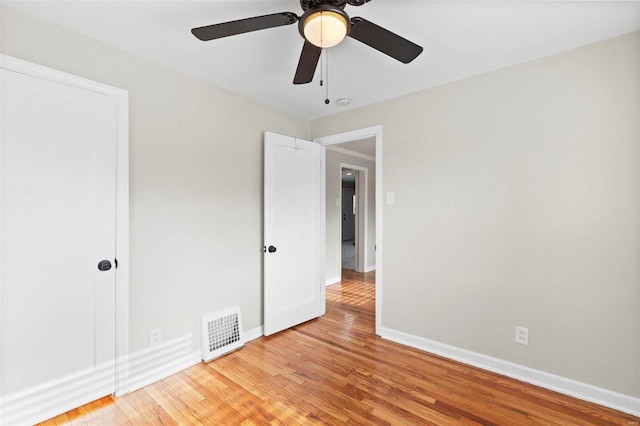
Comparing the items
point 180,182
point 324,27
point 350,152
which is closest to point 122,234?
point 180,182

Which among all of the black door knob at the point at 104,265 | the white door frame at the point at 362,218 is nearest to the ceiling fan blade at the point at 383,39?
the black door knob at the point at 104,265

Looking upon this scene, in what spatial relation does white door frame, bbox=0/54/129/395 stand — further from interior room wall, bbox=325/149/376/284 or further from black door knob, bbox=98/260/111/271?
interior room wall, bbox=325/149/376/284

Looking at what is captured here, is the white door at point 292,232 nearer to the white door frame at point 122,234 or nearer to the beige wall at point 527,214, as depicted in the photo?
the beige wall at point 527,214

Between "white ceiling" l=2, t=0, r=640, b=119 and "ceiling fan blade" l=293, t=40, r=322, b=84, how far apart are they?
273 mm

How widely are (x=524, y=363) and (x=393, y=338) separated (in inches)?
42.5

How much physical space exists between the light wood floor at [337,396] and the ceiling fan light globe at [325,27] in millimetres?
2161

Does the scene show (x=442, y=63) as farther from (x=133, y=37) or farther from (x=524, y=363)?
(x=524, y=363)

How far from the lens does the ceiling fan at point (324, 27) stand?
1.37 metres

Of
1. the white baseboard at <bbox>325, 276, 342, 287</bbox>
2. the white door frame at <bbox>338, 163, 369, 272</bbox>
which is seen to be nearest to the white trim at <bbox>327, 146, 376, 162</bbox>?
the white door frame at <bbox>338, 163, 369, 272</bbox>

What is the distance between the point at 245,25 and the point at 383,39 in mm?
695

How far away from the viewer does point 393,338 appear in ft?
9.59

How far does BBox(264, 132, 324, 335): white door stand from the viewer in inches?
119

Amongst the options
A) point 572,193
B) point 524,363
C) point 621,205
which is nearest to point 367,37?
point 572,193

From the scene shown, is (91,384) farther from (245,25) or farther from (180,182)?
(245,25)
